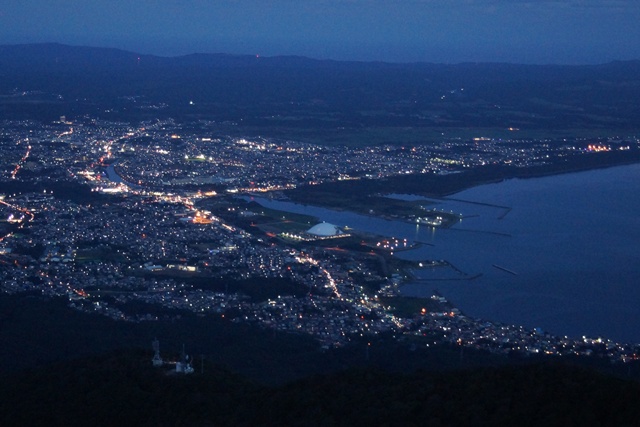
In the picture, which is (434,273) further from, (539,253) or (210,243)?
(210,243)

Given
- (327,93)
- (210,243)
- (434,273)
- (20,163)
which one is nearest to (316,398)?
(434,273)

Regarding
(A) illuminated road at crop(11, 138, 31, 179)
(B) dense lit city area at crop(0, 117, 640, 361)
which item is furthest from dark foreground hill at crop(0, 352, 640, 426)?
(A) illuminated road at crop(11, 138, 31, 179)

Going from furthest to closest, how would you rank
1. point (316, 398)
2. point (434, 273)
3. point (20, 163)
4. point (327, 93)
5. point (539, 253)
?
point (327, 93) → point (20, 163) → point (539, 253) → point (434, 273) → point (316, 398)

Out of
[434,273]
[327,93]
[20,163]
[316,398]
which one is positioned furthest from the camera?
[327,93]

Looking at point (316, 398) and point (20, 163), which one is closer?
point (316, 398)

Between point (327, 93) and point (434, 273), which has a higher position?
point (327, 93)

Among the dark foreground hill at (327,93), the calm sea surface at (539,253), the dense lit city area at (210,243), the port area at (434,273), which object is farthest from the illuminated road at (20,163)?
the port area at (434,273)
